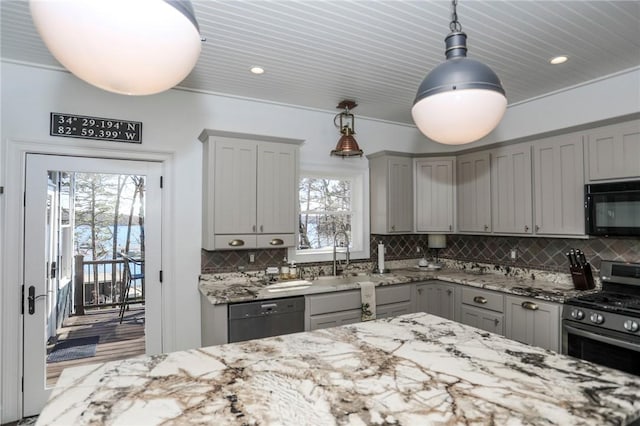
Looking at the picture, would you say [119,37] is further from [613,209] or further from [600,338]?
[613,209]

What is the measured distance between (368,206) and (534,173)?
1768mm

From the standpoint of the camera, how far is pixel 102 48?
2.78 feet

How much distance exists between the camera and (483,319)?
11.1 feet

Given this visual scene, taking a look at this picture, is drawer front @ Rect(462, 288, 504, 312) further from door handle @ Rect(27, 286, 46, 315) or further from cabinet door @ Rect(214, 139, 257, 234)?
A: door handle @ Rect(27, 286, 46, 315)

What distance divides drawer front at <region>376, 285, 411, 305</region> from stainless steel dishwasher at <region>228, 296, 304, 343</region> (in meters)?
0.88

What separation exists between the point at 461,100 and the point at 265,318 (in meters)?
2.32

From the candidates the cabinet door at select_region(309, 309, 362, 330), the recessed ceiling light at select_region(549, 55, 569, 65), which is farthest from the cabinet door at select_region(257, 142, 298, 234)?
the recessed ceiling light at select_region(549, 55, 569, 65)

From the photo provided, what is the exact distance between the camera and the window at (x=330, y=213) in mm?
4043

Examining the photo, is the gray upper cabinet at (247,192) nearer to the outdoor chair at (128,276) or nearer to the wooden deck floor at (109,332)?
the outdoor chair at (128,276)

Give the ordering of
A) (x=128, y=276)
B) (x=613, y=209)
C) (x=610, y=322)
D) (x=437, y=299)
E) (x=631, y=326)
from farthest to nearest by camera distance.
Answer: (x=437, y=299), (x=128, y=276), (x=613, y=209), (x=610, y=322), (x=631, y=326)

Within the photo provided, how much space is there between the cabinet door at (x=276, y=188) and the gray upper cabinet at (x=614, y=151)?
103 inches

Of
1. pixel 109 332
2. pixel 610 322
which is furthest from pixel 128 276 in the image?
pixel 610 322

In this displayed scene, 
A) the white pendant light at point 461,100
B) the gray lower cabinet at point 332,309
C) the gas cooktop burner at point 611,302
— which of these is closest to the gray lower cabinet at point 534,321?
the gas cooktop burner at point 611,302

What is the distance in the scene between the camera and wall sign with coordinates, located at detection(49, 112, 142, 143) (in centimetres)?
284
